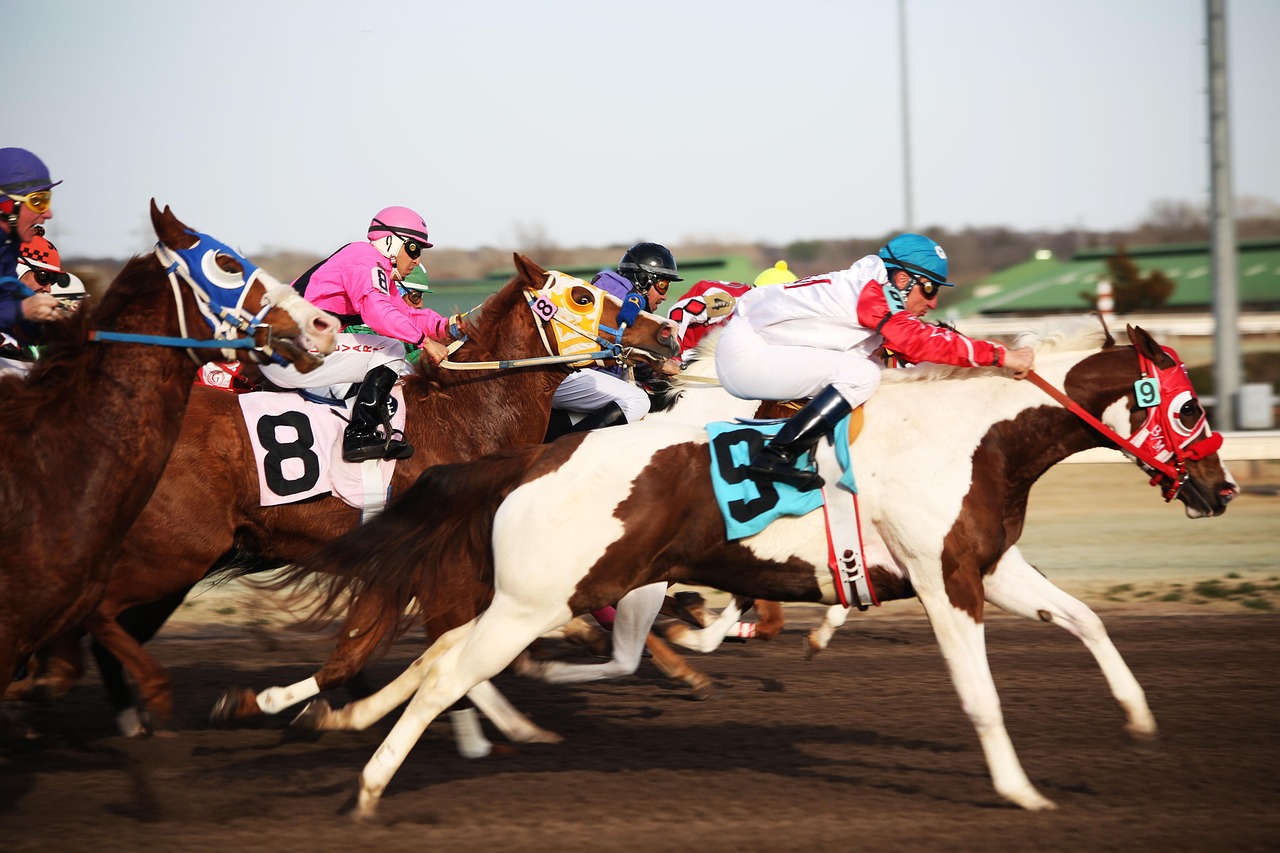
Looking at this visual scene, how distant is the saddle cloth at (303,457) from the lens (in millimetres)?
5449

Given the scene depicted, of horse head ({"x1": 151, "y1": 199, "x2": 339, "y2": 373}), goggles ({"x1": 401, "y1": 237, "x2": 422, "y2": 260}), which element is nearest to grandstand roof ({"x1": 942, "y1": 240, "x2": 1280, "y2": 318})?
goggles ({"x1": 401, "y1": 237, "x2": 422, "y2": 260})

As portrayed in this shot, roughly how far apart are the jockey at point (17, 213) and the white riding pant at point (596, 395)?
253cm

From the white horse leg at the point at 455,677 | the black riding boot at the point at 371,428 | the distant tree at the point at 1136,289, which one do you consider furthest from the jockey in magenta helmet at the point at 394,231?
the distant tree at the point at 1136,289

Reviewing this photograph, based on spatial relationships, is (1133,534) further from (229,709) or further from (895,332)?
(229,709)

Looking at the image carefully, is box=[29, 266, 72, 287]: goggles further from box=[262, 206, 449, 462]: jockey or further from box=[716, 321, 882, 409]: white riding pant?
box=[716, 321, 882, 409]: white riding pant

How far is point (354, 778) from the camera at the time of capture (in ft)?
15.9

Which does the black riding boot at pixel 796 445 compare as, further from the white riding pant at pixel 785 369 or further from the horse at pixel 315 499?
the horse at pixel 315 499

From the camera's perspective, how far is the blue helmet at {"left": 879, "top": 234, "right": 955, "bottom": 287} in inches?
197

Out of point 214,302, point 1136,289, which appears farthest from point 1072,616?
point 1136,289

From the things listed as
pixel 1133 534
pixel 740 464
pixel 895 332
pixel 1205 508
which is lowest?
pixel 1133 534

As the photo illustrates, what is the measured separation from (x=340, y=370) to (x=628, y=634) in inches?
67.9

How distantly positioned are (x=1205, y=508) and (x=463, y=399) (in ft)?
10.3

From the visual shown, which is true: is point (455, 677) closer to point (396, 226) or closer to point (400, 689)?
point (400, 689)

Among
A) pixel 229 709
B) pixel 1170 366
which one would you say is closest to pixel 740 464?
pixel 1170 366
